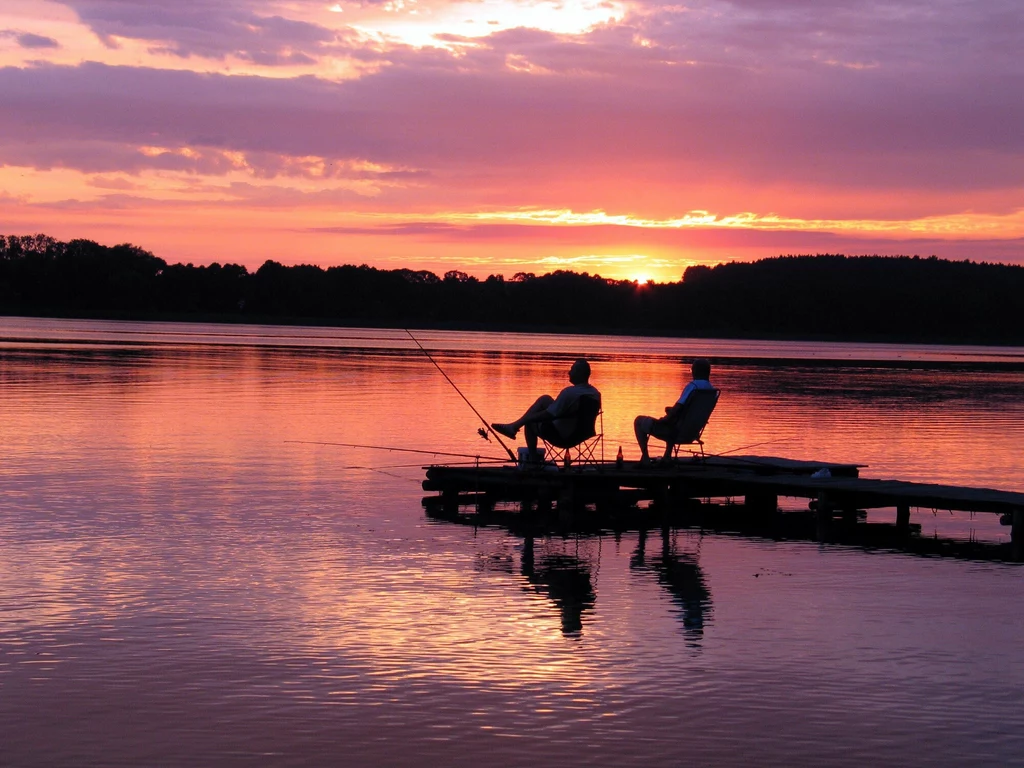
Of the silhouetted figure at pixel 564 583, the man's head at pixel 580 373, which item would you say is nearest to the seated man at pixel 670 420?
the man's head at pixel 580 373

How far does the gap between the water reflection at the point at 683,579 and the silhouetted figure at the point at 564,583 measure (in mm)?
568

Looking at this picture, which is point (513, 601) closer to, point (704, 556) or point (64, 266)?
point (704, 556)

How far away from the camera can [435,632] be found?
8414 millimetres

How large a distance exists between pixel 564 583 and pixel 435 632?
203 cm

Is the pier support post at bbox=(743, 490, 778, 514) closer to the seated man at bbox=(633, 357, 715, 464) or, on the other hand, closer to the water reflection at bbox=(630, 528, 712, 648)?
the seated man at bbox=(633, 357, 715, 464)

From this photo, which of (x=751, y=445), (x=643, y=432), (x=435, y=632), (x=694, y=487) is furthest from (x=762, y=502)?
(x=435, y=632)

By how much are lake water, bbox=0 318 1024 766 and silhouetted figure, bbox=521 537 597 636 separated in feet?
0.12

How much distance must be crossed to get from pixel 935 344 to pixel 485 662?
136 meters

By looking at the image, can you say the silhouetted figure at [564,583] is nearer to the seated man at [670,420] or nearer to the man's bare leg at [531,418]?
the man's bare leg at [531,418]

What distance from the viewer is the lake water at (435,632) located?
6.50 metres

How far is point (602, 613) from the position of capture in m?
9.15

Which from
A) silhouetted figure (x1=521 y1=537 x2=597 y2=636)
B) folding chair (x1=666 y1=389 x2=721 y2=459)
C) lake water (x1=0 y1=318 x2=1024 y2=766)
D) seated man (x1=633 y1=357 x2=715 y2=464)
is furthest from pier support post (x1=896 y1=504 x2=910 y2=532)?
silhouetted figure (x1=521 y1=537 x2=597 y2=636)

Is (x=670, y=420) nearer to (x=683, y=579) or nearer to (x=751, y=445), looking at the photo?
(x=683, y=579)

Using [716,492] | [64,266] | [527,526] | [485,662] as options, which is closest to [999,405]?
[716,492]
